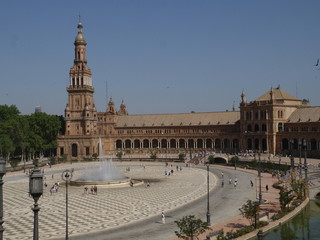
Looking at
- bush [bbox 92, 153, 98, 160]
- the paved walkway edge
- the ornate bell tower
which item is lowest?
the paved walkway edge

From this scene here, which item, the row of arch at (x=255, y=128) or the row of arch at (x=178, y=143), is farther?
the row of arch at (x=178, y=143)

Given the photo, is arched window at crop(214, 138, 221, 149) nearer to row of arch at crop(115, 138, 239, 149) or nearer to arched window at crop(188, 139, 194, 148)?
row of arch at crop(115, 138, 239, 149)

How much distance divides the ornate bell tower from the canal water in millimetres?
90193

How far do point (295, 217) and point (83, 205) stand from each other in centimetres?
2400

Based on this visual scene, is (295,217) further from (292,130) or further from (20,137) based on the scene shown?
(20,137)

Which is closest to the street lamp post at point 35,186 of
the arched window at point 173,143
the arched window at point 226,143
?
the arched window at point 226,143

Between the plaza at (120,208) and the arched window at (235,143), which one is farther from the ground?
the arched window at (235,143)

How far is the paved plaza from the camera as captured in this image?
118ft

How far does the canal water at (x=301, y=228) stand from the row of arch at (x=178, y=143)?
7746 cm

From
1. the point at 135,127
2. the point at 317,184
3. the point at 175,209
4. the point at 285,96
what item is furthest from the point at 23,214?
the point at 135,127

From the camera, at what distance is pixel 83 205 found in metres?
46.3

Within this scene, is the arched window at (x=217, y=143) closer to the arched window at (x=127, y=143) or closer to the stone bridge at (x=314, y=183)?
the arched window at (x=127, y=143)

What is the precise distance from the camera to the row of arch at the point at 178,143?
403 feet

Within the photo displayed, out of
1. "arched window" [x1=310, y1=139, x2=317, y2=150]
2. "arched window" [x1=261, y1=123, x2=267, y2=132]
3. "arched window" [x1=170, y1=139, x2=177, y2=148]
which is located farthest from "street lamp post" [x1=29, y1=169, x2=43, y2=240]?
"arched window" [x1=170, y1=139, x2=177, y2=148]
